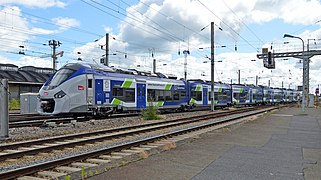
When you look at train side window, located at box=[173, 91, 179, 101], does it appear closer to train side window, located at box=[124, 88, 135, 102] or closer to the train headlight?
train side window, located at box=[124, 88, 135, 102]

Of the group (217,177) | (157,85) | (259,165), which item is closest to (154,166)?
(217,177)

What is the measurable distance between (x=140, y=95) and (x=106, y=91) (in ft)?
15.8

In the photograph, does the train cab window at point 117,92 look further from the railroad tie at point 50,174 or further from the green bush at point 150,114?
the railroad tie at point 50,174

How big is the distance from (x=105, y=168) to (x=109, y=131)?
840cm

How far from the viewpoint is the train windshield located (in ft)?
64.4

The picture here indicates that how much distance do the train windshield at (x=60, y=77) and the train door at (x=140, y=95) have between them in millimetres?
6855

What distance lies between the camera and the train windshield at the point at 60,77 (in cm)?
1962

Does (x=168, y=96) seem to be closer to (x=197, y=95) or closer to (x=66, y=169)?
(x=197, y=95)

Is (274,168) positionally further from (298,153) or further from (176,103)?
(176,103)

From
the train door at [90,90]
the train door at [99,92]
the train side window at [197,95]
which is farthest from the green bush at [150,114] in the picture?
the train side window at [197,95]

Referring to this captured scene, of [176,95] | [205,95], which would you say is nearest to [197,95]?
[205,95]

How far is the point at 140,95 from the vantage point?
86.2ft

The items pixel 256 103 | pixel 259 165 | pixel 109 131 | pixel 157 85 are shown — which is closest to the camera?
pixel 259 165

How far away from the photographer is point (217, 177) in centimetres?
684
